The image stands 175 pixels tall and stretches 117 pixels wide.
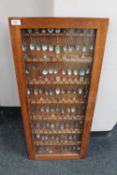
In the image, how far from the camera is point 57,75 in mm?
1276

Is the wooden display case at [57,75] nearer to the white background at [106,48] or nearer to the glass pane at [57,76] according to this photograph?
the glass pane at [57,76]

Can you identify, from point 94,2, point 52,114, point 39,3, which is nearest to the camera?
point 94,2

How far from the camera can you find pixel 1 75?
1.81 meters

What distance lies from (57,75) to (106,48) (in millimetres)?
403

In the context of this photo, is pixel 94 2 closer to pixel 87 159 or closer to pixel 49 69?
pixel 49 69

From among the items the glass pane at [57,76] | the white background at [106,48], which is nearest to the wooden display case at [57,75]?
the glass pane at [57,76]

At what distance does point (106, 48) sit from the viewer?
1.26 meters

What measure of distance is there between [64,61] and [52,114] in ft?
1.68

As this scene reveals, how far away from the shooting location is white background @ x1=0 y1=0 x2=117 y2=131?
1089mm

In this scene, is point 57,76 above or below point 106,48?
below

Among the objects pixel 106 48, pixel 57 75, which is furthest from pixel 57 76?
pixel 106 48

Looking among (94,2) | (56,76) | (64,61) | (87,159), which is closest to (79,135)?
(87,159)

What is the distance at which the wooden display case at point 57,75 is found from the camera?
1.03 meters

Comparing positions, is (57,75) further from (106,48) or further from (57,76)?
(106,48)
